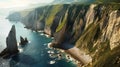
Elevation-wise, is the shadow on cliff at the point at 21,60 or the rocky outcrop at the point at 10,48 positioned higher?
the rocky outcrop at the point at 10,48

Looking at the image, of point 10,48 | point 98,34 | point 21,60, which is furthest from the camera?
point 10,48

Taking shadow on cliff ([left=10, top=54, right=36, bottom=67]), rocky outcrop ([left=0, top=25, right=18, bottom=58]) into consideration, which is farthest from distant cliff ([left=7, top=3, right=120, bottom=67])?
rocky outcrop ([left=0, top=25, right=18, bottom=58])

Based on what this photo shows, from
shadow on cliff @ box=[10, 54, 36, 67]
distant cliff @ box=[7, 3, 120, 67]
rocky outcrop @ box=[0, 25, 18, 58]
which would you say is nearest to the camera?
distant cliff @ box=[7, 3, 120, 67]

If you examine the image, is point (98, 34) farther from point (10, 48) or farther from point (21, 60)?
point (10, 48)

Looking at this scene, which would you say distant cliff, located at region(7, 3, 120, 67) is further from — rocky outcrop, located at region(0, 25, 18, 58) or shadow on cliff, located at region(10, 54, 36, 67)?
rocky outcrop, located at region(0, 25, 18, 58)

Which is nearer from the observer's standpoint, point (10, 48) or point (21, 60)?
point (21, 60)

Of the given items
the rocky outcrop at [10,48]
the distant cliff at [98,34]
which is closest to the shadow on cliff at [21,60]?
the rocky outcrop at [10,48]

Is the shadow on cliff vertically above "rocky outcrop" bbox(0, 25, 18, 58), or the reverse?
"rocky outcrop" bbox(0, 25, 18, 58)

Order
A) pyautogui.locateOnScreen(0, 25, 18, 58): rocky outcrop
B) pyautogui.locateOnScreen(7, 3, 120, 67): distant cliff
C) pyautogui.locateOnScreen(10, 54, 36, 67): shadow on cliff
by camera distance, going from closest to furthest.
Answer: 1. pyautogui.locateOnScreen(7, 3, 120, 67): distant cliff
2. pyautogui.locateOnScreen(10, 54, 36, 67): shadow on cliff
3. pyautogui.locateOnScreen(0, 25, 18, 58): rocky outcrop

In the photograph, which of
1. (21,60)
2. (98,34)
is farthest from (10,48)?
(98,34)

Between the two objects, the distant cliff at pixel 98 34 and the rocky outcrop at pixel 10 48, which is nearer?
the distant cliff at pixel 98 34

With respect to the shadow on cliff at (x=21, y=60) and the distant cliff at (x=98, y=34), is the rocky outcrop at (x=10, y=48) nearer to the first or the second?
the shadow on cliff at (x=21, y=60)

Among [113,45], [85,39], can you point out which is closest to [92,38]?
[85,39]
